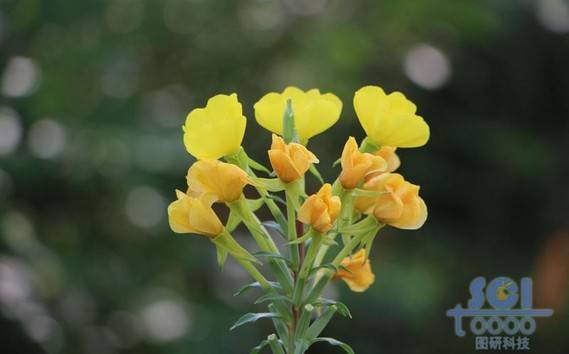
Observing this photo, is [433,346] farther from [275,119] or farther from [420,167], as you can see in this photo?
[275,119]

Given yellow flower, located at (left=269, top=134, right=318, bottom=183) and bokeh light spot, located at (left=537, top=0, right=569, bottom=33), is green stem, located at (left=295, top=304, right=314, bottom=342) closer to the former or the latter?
yellow flower, located at (left=269, top=134, right=318, bottom=183)

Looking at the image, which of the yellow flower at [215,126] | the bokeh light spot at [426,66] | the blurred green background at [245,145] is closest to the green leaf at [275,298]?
the yellow flower at [215,126]

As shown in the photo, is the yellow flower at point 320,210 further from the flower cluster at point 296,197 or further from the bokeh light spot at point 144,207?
the bokeh light spot at point 144,207

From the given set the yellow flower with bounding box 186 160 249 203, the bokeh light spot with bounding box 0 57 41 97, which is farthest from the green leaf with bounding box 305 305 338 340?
the bokeh light spot with bounding box 0 57 41 97

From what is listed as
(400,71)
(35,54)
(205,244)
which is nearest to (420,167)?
(400,71)

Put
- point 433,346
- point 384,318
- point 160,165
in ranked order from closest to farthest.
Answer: point 160,165 → point 384,318 → point 433,346

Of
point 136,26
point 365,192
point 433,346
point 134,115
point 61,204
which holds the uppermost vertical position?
point 136,26

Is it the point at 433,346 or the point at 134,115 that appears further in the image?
the point at 433,346
